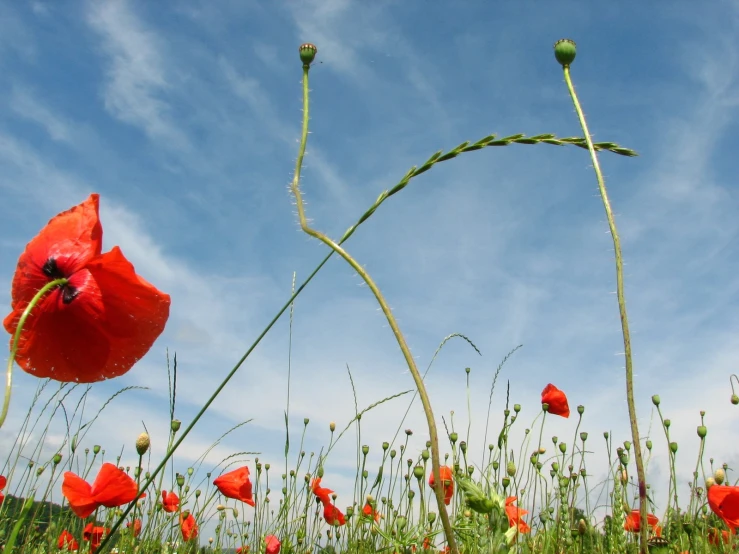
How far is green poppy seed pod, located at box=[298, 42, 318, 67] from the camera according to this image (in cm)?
163

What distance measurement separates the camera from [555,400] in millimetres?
4133

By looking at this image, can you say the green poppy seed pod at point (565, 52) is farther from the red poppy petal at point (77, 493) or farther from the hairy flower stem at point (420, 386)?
the red poppy petal at point (77, 493)

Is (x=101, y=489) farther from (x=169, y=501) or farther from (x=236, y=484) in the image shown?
(x=169, y=501)

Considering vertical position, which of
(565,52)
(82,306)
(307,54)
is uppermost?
(565,52)

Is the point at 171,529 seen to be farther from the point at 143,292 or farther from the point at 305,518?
the point at 143,292

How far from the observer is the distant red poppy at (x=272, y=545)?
3.67 meters

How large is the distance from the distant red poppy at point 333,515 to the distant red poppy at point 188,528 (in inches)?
35.0

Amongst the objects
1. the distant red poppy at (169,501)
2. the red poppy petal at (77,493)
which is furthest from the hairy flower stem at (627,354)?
the distant red poppy at (169,501)

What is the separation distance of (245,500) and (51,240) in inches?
104

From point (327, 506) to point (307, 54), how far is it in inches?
130

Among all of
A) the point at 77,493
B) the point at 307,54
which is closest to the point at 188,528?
the point at 77,493

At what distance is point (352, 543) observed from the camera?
352 centimetres

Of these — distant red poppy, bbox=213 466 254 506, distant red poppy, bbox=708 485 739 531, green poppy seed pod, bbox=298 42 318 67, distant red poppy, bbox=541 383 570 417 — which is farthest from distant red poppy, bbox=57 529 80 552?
distant red poppy, bbox=708 485 739 531

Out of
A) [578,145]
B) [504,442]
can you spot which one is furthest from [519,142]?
[504,442]
